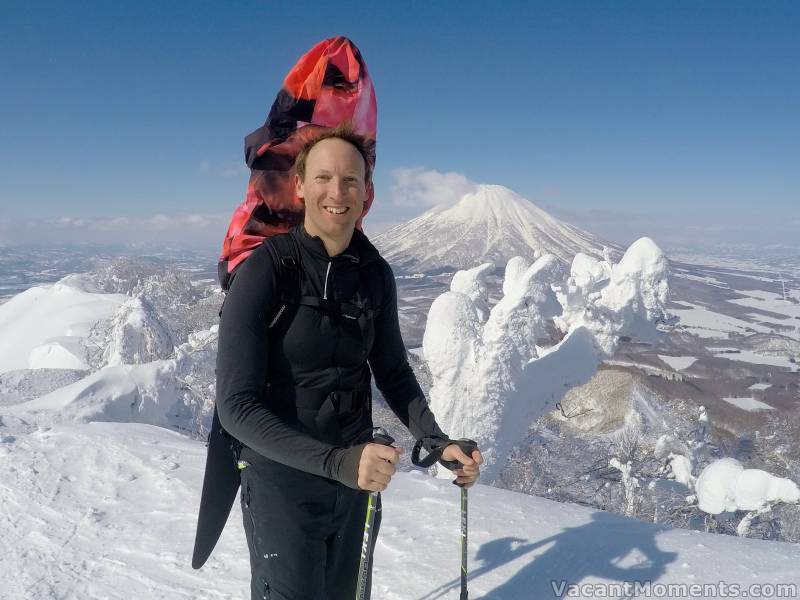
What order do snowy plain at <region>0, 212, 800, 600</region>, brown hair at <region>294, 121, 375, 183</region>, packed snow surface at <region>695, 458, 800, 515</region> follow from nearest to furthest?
brown hair at <region>294, 121, 375, 183</region> → snowy plain at <region>0, 212, 800, 600</region> → packed snow surface at <region>695, 458, 800, 515</region>

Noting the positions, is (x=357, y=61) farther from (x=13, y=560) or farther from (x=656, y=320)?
(x=656, y=320)

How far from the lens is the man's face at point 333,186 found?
5.48 feet

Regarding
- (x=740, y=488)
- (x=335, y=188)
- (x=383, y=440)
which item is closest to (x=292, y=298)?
(x=335, y=188)

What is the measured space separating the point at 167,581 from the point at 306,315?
2.40 m

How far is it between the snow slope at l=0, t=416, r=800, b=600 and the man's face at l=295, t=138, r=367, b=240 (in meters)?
2.34

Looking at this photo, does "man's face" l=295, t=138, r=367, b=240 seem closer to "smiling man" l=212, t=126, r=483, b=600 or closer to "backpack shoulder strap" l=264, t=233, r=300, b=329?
"smiling man" l=212, t=126, r=483, b=600

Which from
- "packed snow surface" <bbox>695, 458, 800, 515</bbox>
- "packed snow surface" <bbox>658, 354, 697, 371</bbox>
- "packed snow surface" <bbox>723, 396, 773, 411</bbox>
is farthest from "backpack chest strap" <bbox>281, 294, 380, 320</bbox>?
"packed snow surface" <bbox>658, 354, 697, 371</bbox>

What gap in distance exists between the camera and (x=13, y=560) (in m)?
3.08

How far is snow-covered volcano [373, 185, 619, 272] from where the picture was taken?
100500mm

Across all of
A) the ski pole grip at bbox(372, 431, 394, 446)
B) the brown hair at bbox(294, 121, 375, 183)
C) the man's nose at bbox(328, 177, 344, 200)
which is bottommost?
the ski pole grip at bbox(372, 431, 394, 446)

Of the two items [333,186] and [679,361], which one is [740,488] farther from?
[679,361]

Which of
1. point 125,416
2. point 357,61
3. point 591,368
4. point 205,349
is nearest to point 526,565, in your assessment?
point 357,61

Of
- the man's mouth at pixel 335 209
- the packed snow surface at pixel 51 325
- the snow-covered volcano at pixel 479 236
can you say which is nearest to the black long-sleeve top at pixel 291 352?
the man's mouth at pixel 335 209

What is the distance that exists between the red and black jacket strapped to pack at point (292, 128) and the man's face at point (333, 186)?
11.5 inches
